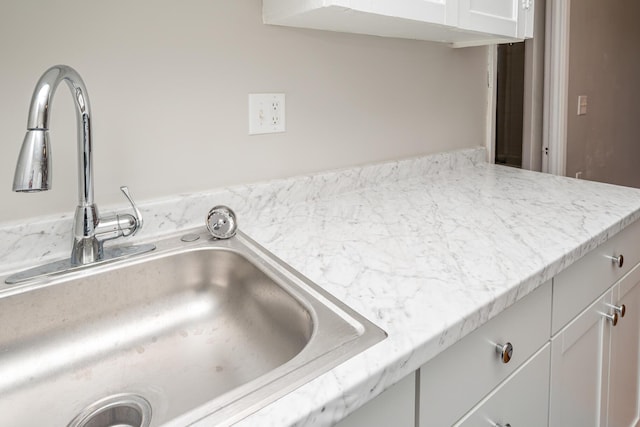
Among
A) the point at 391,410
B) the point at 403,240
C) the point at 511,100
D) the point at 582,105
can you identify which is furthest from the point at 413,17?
the point at 511,100

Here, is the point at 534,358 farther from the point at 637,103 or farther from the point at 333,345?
the point at 637,103

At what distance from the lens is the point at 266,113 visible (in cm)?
111

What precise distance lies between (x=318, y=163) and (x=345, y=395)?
34.2 inches

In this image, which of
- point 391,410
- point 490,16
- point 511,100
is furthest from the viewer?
point 511,100

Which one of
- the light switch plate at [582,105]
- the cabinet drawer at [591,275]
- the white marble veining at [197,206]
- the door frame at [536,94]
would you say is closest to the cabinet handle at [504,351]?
the cabinet drawer at [591,275]

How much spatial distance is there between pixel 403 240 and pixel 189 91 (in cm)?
60

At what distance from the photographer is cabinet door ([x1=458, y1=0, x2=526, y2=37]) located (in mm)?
1131

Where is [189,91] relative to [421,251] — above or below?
above

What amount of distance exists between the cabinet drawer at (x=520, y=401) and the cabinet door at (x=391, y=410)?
14cm

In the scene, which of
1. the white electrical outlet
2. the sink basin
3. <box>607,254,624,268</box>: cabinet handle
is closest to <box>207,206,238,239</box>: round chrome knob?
the sink basin

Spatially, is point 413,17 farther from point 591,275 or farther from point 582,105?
point 582,105

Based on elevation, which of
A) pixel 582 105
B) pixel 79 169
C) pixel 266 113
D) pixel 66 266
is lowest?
pixel 66 266

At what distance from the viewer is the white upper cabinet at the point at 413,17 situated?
36.6 inches

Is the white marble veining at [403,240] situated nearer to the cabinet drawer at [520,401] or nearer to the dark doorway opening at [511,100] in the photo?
the cabinet drawer at [520,401]
